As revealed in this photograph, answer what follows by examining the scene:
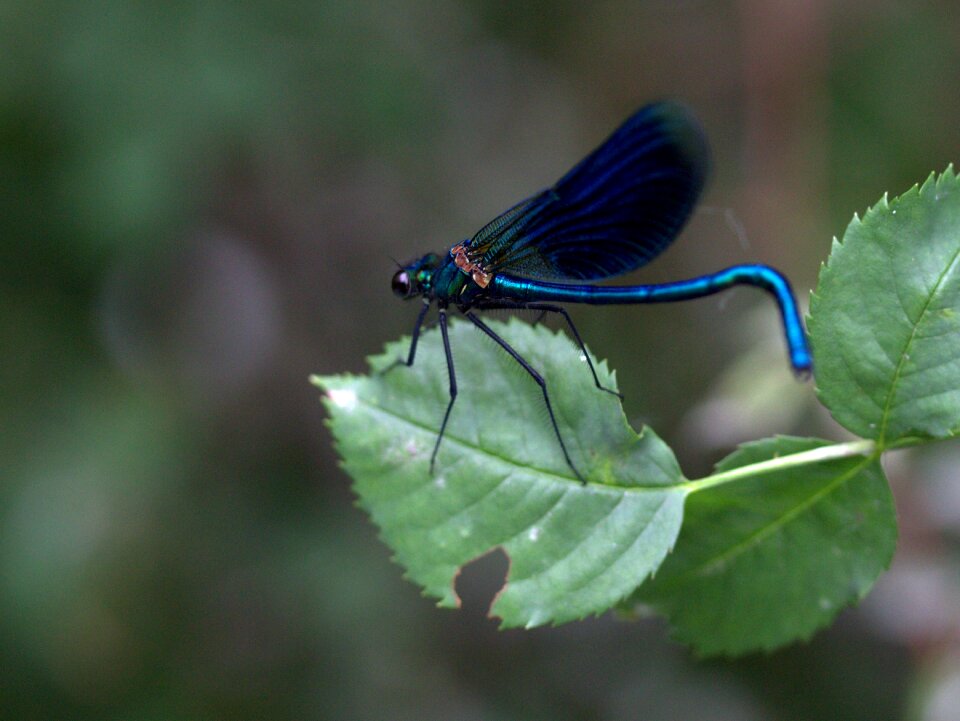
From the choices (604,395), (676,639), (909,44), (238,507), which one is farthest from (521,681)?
(909,44)

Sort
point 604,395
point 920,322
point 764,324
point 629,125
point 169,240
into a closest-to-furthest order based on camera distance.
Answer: point 920,322
point 604,395
point 629,125
point 764,324
point 169,240

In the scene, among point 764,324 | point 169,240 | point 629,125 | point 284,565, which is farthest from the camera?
point 169,240

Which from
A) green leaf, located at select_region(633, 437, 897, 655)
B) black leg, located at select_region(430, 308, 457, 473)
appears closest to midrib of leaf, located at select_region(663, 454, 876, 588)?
green leaf, located at select_region(633, 437, 897, 655)

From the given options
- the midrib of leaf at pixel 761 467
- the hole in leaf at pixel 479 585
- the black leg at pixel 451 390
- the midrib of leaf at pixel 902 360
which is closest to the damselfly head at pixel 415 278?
the black leg at pixel 451 390

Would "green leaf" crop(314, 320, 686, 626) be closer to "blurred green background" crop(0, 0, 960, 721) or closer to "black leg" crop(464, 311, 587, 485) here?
"black leg" crop(464, 311, 587, 485)

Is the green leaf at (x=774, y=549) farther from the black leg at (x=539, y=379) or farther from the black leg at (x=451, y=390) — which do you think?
the black leg at (x=451, y=390)

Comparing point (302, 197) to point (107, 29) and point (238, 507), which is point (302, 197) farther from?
point (238, 507)
